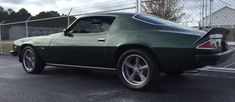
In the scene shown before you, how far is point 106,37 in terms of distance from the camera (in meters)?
5.99

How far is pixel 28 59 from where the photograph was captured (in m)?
7.75

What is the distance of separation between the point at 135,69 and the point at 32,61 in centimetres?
291

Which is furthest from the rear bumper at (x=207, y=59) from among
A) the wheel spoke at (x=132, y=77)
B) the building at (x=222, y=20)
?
the building at (x=222, y=20)

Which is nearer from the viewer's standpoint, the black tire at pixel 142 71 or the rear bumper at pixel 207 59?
the rear bumper at pixel 207 59

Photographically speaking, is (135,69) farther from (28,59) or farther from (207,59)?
(28,59)

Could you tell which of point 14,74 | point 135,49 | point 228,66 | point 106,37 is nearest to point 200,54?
point 135,49

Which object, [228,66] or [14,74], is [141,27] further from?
[14,74]

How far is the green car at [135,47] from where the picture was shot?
16.7ft

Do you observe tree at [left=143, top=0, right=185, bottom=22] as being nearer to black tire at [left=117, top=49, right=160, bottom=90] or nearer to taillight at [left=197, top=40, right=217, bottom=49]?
black tire at [left=117, top=49, right=160, bottom=90]

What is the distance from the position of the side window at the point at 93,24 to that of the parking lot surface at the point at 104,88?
0.95m

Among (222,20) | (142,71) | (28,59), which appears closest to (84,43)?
(142,71)

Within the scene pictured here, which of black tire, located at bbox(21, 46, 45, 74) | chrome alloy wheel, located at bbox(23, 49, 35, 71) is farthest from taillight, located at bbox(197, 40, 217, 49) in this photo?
chrome alloy wheel, located at bbox(23, 49, 35, 71)

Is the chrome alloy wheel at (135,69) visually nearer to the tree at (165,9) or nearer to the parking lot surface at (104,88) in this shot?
the parking lot surface at (104,88)

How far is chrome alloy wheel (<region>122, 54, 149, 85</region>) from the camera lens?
18.2ft
